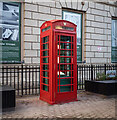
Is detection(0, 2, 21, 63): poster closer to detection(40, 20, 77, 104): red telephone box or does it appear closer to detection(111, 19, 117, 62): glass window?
detection(40, 20, 77, 104): red telephone box

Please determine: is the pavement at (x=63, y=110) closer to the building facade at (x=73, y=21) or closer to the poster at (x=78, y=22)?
the building facade at (x=73, y=21)

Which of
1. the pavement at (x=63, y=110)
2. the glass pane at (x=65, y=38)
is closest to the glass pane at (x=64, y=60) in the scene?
the glass pane at (x=65, y=38)

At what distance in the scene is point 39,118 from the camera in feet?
14.3

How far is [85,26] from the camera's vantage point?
12.5 metres

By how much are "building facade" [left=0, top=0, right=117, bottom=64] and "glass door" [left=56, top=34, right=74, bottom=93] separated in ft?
15.1

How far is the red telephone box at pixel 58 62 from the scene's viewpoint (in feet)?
18.8

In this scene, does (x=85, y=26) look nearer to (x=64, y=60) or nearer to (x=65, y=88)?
(x=64, y=60)

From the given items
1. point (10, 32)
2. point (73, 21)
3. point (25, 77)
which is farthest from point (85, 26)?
point (25, 77)

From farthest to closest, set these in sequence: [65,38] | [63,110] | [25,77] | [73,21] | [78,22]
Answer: [78,22] < [73,21] < [25,77] < [65,38] < [63,110]

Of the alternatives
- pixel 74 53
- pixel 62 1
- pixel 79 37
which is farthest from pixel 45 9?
pixel 74 53

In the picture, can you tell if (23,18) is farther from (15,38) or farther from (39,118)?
(39,118)

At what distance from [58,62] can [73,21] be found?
6.98m

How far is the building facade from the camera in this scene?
32.7ft

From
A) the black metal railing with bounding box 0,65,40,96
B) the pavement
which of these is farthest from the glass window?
the pavement
